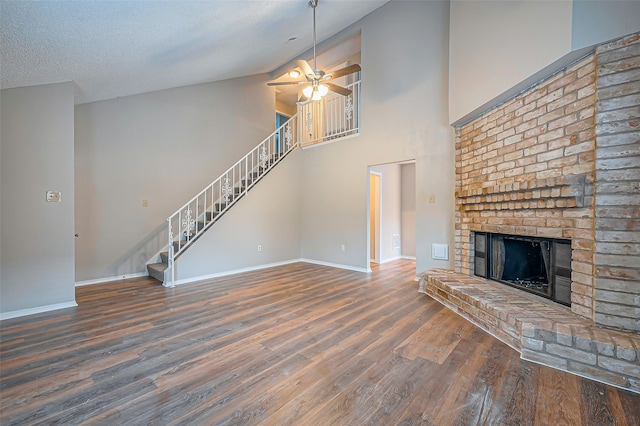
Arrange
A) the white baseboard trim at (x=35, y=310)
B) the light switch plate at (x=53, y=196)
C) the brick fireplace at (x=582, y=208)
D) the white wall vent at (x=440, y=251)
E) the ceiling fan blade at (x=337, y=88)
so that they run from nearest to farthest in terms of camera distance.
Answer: the brick fireplace at (x=582, y=208) < the white baseboard trim at (x=35, y=310) < the light switch plate at (x=53, y=196) < the ceiling fan blade at (x=337, y=88) < the white wall vent at (x=440, y=251)

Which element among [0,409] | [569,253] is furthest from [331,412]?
[569,253]

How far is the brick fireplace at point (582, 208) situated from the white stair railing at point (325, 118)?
12.7 feet

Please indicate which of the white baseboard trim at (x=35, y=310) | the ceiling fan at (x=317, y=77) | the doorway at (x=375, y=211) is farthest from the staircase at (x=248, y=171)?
the ceiling fan at (x=317, y=77)

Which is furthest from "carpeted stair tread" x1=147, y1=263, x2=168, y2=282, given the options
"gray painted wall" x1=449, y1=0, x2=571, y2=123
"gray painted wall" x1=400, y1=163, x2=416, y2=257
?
"gray painted wall" x1=400, y1=163, x2=416, y2=257

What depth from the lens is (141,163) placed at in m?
5.32

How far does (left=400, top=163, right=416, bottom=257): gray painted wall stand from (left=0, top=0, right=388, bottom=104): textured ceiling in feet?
12.6

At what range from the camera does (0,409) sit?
5.69ft

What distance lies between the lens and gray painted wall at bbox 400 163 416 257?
736 centimetres

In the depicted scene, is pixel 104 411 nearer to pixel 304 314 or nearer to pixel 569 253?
pixel 304 314

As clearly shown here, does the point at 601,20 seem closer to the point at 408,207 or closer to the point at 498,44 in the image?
the point at 498,44

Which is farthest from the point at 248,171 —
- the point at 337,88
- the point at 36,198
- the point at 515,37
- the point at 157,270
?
the point at 515,37

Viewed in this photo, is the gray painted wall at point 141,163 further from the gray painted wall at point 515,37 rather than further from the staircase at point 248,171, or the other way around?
the gray painted wall at point 515,37

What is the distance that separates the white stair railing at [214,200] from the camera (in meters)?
4.99

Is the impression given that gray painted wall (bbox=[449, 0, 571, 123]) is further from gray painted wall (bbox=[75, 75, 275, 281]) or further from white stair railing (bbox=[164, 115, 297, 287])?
gray painted wall (bbox=[75, 75, 275, 281])
